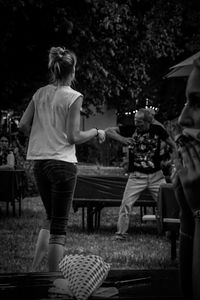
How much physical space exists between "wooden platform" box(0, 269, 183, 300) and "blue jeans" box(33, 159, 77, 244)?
2486mm

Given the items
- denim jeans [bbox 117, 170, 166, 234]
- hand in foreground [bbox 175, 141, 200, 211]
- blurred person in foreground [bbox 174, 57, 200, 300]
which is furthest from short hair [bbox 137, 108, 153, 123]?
hand in foreground [bbox 175, 141, 200, 211]

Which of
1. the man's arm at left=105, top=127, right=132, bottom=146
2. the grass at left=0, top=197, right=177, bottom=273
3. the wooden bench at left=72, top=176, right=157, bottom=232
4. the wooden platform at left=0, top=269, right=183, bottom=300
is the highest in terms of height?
the man's arm at left=105, top=127, right=132, bottom=146

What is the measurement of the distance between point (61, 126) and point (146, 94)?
22.3 m

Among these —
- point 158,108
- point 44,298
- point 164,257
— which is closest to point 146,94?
point 158,108

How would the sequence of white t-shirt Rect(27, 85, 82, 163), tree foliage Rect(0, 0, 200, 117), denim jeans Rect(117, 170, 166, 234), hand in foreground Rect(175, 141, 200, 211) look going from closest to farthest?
hand in foreground Rect(175, 141, 200, 211)
white t-shirt Rect(27, 85, 82, 163)
denim jeans Rect(117, 170, 166, 234)
tree foliage Rect(0, 0, 200, 117)

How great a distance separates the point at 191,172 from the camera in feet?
4.23

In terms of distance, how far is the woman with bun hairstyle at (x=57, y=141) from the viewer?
180 inches

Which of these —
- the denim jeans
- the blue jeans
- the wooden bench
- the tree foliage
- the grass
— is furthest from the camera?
the tree foliage

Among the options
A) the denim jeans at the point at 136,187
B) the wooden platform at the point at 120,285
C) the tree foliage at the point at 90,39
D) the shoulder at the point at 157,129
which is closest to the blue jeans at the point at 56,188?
the wooden platform at the point at 120,285

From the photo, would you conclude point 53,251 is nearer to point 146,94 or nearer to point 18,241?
point 18,241

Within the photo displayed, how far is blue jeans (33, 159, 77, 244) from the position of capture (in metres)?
4.53

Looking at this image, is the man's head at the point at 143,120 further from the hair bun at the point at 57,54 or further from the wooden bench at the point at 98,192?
the hair bun at the point at 57,54

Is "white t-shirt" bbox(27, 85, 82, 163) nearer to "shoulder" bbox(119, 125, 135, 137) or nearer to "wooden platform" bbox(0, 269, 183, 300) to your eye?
"wooden platform" bbox(0, 269, 183, 300)

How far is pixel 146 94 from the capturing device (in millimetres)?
26812
